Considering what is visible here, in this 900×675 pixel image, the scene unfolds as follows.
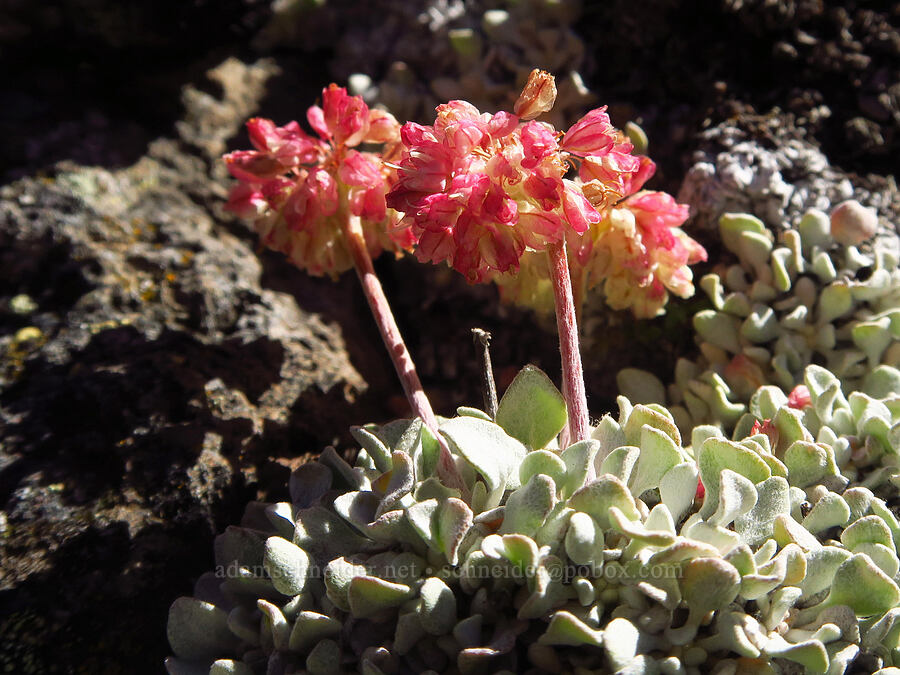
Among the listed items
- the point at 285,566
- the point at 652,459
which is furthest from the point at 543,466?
the point at 285,566

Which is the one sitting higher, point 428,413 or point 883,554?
point 428,413

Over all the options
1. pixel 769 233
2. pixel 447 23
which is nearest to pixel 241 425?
pixel 769 233

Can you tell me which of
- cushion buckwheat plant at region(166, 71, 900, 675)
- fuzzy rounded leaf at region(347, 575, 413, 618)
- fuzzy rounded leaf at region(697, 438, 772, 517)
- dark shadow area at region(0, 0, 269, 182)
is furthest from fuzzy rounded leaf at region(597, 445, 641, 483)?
dark shadow area at region(0, 0, 269, 182)

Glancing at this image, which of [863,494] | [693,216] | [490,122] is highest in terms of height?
[490,122]

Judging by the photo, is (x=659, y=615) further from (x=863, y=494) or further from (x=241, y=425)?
(x=241, y=425)

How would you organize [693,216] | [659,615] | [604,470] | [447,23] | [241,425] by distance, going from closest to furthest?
[659,615] → [604,470] → [241,425] → [693,216] → [447,23]

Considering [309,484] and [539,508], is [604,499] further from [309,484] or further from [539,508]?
[309,484]
